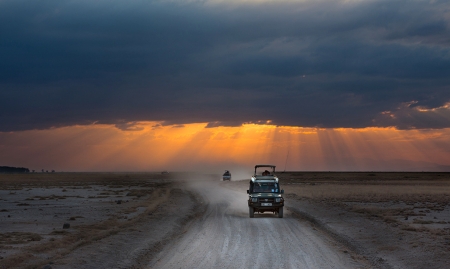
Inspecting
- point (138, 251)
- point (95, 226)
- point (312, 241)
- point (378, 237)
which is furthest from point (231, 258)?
point (95, 226)

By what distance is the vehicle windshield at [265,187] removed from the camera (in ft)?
114

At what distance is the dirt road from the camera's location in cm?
1684

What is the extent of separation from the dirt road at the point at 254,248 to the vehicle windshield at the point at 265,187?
4.73 meters

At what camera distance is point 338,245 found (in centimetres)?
2203

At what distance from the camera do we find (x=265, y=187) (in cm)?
3512

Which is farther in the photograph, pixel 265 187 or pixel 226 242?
pixel 265 187

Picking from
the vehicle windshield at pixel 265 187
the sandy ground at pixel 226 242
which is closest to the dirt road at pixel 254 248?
the sandy ground at pixel 226 242

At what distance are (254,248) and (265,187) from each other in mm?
15137

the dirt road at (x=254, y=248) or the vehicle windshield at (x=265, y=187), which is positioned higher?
the vehicle windshield at (x=265, y=187)

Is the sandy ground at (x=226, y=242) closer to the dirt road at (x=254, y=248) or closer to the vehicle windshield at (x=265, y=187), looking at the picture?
the dirt road at (x=254, y=248)

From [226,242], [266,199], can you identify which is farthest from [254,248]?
[266,199]

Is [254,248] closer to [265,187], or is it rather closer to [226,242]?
[226,242]

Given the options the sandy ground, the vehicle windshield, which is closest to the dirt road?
the sandy ground

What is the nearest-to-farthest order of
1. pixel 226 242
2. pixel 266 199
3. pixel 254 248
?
Answer: pixel 254 248 < pixel 226 242 < pixel 266 199
